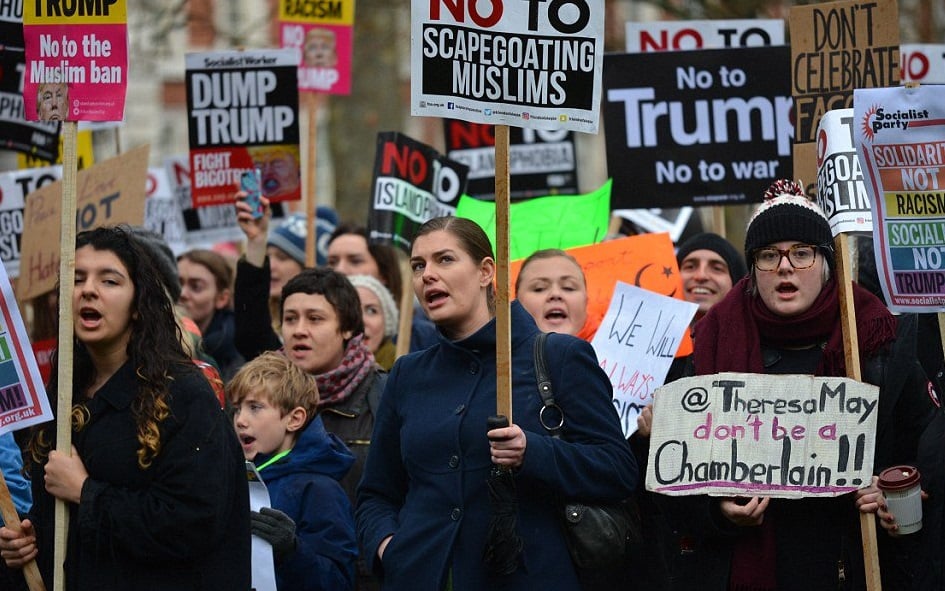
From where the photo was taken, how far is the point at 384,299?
304 inches

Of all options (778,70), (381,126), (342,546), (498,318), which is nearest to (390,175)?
(778,70)

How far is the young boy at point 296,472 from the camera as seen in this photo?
5.34 metres

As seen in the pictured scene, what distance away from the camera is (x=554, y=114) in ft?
16.4

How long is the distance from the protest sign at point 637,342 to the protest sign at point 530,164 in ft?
8.93

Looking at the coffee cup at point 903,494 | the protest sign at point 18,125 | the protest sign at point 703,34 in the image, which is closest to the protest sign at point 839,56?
the coffee cup at point 903,494

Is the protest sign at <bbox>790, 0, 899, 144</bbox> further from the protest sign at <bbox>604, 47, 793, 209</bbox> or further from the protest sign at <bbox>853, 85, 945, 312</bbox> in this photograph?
the protest sign at <bbox>604, 47, 793, 209</bbox>

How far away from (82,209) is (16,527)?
12.7ft

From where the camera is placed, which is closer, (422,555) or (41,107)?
(422,555)

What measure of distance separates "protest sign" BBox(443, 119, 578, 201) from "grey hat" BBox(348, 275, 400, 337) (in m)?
1.39

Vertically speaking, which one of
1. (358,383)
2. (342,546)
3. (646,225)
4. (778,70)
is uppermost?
(778,70)

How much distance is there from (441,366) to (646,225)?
406 centimetres

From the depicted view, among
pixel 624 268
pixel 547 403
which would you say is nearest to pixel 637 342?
pixel 624 268

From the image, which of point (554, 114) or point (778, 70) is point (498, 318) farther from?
point (778, 70)

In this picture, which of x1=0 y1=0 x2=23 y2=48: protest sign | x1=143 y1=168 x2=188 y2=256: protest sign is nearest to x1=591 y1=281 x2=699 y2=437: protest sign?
x1=0 y1=0 x2=23 y2=48: protest sign
